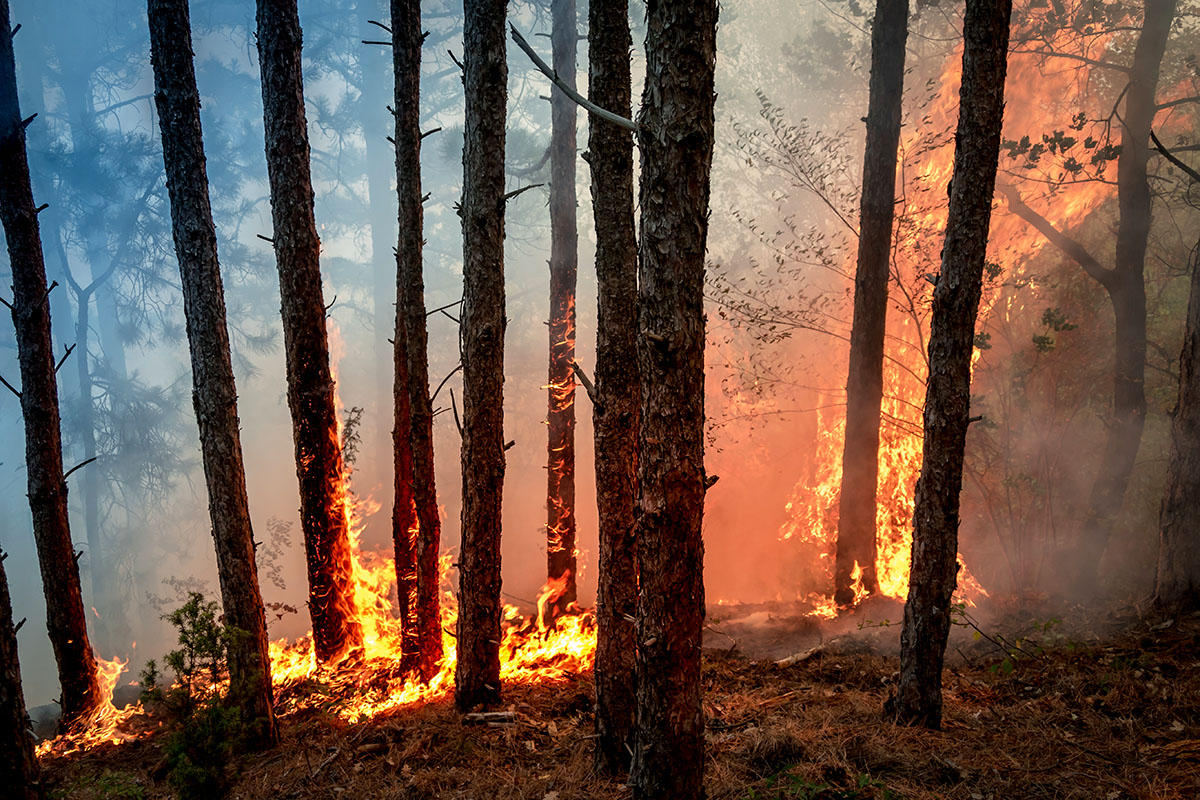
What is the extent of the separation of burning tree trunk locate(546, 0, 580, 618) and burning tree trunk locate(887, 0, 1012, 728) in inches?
237

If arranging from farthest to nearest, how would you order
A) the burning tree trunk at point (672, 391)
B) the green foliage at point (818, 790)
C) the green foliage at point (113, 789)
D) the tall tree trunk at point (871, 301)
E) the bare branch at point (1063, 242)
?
the bare branch at point (1063, 242)
the tall tree trunk at point (871, 301)
the green foliage at point (113, 789)
the green foliage at point (818, 790)
the burning tree trunk at point (672, 391)

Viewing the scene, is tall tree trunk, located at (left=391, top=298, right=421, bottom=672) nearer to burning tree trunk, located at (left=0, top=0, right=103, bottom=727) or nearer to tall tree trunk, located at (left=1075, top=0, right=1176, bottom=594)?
burning tree trunk, located at (left=0, top=0, right=103, bottom=727)

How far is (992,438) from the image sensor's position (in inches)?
465

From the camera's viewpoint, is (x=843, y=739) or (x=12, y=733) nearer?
(x=12, y=733)

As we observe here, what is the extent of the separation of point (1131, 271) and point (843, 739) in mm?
8740

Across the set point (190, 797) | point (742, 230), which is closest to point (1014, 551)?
point (190, 797)

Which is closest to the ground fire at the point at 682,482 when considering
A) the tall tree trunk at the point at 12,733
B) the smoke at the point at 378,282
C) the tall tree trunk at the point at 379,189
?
the tall tree trunk at the point at 12,733

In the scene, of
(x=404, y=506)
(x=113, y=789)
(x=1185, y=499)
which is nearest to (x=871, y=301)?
(x=1185, y=499)

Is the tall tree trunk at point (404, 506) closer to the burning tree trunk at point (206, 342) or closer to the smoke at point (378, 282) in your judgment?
the burning tree trunk at point (206, 342)

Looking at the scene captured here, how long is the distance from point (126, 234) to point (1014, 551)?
28739 millimetres

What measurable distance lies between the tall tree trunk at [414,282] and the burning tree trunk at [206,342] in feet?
5.43

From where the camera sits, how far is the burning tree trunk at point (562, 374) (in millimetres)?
10094

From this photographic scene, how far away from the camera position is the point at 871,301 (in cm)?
872

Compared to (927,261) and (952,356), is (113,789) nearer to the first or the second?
(952,356)
